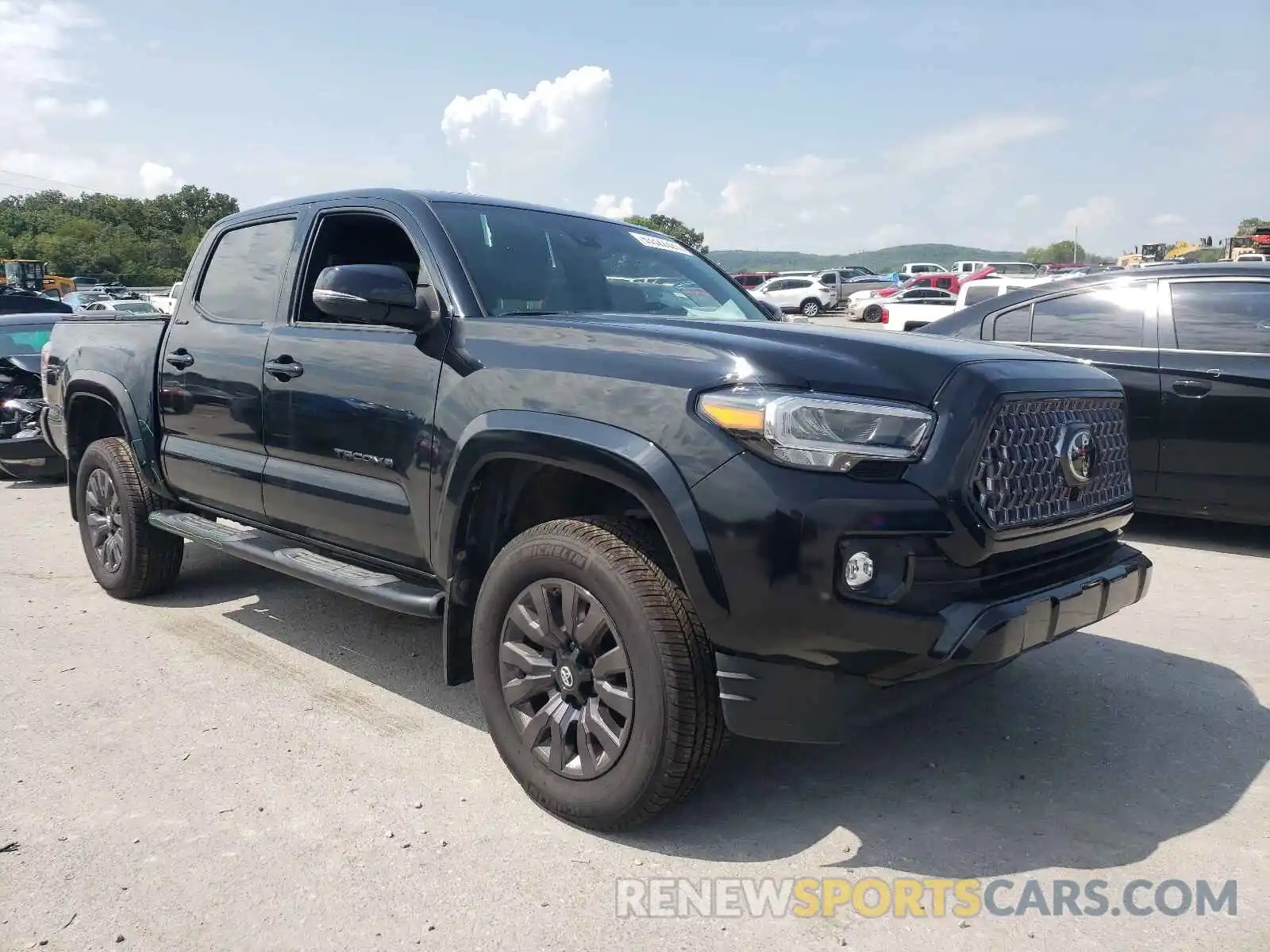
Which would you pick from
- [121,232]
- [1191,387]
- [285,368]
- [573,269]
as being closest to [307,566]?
[285,368]

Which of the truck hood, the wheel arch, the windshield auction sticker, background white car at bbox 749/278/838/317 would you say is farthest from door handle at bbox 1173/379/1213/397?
background white car at bbox 749/278/838/317

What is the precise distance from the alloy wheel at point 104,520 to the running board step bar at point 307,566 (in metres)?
0.56

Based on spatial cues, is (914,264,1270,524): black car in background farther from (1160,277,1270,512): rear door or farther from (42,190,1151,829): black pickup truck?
(42,190,1151,829): black pickup truck

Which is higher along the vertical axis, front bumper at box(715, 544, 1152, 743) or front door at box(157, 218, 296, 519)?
front door at box(157, 218, 296, 519)

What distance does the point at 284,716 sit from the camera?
12.2 feet

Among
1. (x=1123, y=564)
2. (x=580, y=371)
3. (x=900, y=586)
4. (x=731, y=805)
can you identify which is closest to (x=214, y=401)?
(x=580, y=371)

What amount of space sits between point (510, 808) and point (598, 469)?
111 centimetres

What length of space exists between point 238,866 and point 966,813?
209 cm

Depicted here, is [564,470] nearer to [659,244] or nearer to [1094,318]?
[659,244]

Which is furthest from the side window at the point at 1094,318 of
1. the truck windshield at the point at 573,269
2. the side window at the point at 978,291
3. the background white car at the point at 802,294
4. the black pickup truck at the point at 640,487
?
the background white car at the point at 802,294

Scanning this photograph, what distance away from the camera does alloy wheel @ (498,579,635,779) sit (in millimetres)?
2742

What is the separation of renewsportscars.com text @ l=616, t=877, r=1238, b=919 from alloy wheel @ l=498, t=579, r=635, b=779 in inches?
15.6

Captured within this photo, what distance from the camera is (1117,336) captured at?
6.21 meters

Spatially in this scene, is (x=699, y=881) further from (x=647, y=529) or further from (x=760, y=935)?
(x=647, y=529)
